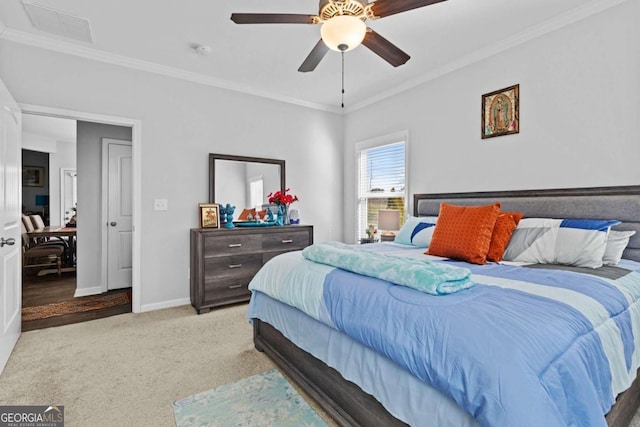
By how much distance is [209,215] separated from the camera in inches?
148

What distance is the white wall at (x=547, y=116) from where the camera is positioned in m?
2.35

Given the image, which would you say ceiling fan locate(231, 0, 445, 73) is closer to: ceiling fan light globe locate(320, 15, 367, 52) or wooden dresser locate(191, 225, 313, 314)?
ceiling fan light globe locate(320, 15, 367, 52)

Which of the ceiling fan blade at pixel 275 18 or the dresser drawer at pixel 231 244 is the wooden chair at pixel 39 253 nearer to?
the dresser drawer at pixel 231 244

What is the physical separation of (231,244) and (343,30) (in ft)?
8.22

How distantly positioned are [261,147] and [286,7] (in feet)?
6.50

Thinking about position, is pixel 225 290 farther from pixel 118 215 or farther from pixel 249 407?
pixel 118 215

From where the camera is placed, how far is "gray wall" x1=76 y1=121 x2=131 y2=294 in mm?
4125

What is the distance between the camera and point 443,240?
2500 mm

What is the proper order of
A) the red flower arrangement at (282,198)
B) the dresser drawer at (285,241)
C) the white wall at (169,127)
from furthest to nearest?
1. the red flower arrangement at (282,198)
2. the dresser drawer at (285,241)
3. the white wall at (169,127)

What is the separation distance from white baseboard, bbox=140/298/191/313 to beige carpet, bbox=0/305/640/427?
0.19 m

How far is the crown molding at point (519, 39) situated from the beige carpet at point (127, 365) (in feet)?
9.11

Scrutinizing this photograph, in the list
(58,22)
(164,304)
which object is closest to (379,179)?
(164,304)

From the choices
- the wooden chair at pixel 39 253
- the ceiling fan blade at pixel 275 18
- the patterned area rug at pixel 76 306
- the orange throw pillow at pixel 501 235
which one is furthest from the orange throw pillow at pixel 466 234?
the wooden chair at pixel 39 253

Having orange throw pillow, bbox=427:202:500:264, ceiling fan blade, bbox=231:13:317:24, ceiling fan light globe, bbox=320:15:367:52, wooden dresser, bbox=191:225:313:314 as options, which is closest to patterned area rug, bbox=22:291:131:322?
wooden dresser, bbox=191:225:313:314
